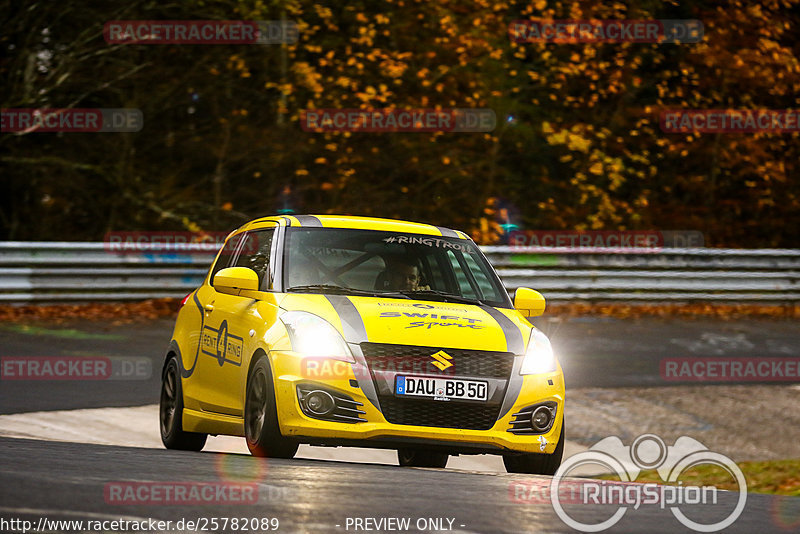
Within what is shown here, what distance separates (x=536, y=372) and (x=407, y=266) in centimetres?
157

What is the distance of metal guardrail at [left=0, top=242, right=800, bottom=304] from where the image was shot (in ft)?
72.3

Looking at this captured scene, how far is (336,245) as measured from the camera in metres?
9.94

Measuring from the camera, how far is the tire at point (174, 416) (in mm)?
10414

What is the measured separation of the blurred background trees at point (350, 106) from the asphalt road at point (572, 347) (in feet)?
19.3

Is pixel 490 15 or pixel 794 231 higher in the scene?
pixel 490 15

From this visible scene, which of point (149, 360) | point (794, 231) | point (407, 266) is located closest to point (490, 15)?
point (794, 231)

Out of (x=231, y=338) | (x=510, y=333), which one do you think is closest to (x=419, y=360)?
(x=510, y=333)

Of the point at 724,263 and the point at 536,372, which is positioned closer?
the point at 536,372

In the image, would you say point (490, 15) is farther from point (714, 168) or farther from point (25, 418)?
point (25, 418)

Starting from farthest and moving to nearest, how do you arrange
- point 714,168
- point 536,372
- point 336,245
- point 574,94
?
point 714,168 → point 574,94 → point 336,245 → point 536,372

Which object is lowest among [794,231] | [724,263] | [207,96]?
[794,231]

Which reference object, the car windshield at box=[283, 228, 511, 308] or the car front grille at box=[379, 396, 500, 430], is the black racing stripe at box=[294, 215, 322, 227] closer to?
the car windshield at box=[283, 228, 511, 308]

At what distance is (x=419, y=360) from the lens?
862 centimetres

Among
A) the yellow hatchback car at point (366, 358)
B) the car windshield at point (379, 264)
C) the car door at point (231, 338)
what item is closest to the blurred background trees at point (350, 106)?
the car door at point (231, 338)
